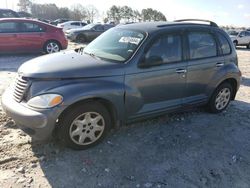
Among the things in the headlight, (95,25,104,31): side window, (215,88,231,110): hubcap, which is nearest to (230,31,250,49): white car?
(95,25,104,31): side window

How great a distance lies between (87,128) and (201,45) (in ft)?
8.42

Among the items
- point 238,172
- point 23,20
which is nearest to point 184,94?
point 238,172

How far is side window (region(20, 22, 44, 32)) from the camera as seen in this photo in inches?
441

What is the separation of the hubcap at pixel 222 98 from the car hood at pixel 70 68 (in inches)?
97.4

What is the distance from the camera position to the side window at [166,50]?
4.35 metres

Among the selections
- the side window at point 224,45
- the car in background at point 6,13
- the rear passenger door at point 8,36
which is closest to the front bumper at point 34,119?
the side window at point 224,45

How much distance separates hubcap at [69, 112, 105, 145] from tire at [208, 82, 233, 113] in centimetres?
253

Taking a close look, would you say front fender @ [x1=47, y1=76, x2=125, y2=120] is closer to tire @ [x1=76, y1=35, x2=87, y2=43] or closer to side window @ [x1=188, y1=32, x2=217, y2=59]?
side window @ [x1=188, y1=32, x2=217, y2=59]

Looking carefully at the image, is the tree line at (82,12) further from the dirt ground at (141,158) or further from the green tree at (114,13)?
the dirt ground at (141,158)

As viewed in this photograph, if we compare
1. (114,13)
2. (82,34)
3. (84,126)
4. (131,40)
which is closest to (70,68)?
(84,126)

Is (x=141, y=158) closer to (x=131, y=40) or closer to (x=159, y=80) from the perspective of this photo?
(x=159, y=80)

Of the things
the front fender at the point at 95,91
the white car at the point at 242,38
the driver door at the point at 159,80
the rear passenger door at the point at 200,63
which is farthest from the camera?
the white car at the point at 242,38

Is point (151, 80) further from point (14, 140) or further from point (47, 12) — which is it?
point (47, 12)

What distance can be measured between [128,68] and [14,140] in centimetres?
194
